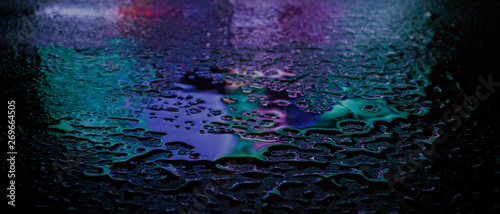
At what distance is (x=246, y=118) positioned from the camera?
4.10ft

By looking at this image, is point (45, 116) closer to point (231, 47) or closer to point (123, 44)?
point (123, 44)

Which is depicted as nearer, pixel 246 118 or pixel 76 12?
pixel 246 118

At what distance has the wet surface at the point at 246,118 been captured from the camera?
88cm

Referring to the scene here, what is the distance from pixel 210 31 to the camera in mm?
2387

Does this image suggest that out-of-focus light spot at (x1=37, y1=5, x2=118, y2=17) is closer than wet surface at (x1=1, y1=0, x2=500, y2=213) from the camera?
No

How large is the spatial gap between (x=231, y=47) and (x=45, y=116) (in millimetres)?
1114

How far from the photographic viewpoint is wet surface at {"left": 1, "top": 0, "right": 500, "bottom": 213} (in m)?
0.88

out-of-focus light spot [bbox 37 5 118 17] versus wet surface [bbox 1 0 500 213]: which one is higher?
out-of-focus light spot [bbox 37 5 118 17]

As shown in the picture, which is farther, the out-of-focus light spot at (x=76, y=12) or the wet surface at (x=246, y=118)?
the out-of-focus light spot at (x=76, y=12)

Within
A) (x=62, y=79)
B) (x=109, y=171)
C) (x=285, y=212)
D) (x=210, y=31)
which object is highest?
(x=210, y=31)

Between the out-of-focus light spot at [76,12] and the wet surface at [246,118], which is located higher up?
the out-of-focus light spot at [76,12]

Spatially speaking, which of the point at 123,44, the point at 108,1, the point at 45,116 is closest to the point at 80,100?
the point at 45,116

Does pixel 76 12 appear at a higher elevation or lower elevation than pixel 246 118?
higher

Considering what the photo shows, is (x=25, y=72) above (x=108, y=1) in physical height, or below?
below
